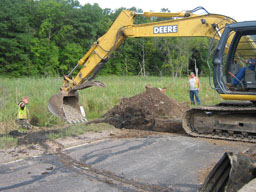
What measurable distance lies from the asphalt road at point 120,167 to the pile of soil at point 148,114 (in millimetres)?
1704

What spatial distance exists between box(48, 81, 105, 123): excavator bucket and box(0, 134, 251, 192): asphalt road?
2346 millimetres

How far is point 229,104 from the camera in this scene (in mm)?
7609

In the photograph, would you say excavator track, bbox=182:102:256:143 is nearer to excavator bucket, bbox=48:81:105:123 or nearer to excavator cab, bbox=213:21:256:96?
excavator cab, bbox=213:21:256:96

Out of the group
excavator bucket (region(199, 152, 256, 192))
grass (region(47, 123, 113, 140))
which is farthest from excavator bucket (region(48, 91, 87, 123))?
excavator bucket (region(199, 152, 256, 192))

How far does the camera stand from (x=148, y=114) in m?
9.93

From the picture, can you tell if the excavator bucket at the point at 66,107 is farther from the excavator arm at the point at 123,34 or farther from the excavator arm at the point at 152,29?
the excavator arm at the point at 152,29

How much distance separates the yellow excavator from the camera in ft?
22.3

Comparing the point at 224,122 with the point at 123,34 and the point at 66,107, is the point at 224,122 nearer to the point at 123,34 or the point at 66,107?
the point at 123,34

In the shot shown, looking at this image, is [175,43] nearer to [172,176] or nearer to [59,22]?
[59,22]

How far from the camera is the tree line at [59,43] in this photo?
113ft

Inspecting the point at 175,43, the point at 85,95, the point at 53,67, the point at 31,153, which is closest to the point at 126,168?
the point at 31,153

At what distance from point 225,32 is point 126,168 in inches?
157

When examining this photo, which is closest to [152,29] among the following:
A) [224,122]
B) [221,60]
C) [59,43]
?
[221,60]

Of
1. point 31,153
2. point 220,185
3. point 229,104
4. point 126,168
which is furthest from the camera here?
point 229,104
